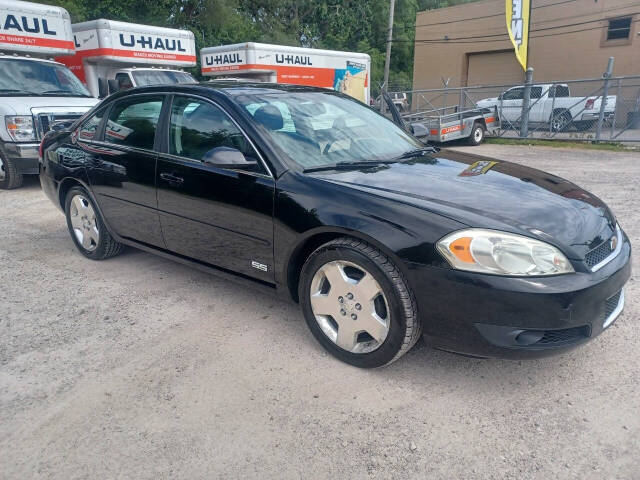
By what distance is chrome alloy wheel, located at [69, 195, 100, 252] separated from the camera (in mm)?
4434

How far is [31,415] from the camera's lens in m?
2.46

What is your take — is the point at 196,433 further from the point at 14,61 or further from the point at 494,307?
the point at 14,61

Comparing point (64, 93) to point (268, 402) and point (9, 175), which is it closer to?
point (9, 175)

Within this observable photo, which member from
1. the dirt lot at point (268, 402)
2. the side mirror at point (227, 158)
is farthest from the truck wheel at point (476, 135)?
the side mirror at point (227, 158)

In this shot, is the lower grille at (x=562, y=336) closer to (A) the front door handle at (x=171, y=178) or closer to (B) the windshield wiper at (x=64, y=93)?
(A) the front door handle at (x=171, y=178)

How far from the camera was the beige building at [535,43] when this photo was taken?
2292cm

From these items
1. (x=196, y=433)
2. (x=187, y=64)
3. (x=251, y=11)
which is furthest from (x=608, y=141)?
(x=251, y=11)

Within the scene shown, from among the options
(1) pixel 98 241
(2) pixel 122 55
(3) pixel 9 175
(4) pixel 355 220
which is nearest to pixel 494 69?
(2) pixel 122 55

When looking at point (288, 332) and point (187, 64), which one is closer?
point (288, 332)

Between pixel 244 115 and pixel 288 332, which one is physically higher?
pixel 244 115

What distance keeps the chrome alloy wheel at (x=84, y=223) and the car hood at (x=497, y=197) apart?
2.56m

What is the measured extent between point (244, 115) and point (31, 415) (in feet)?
6.82

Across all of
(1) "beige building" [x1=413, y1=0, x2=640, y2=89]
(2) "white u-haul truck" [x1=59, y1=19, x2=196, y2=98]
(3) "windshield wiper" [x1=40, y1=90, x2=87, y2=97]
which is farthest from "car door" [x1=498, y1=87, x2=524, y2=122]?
(3) "windshield wiper" [x1=40, y1=90, x2=87, y2=97]

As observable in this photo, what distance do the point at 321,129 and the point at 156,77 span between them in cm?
1023
